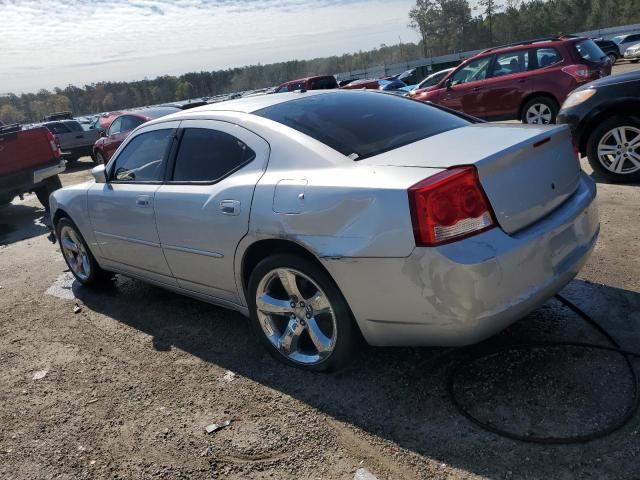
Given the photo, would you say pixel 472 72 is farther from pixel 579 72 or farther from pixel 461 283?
pixel 461 283

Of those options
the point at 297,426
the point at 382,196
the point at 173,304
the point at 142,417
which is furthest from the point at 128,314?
the point at 382,196

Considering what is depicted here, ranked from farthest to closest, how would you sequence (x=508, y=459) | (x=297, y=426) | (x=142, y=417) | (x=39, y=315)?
(x=39, y=315) → (x=142, y=417) → (x=297, y=426) → (x=508, y=459)

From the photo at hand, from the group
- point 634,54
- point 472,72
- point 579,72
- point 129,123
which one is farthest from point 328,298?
point 634,54

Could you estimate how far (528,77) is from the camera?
10258 millimetres

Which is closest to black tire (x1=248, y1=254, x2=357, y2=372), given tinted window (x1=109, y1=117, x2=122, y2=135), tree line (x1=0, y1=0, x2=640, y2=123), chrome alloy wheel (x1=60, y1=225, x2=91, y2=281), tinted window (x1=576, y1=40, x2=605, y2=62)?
chrome alloy wheel (x1=60, y1=225, x2=91, y2=281)

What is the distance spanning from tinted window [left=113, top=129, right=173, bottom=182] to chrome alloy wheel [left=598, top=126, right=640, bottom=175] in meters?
4.79

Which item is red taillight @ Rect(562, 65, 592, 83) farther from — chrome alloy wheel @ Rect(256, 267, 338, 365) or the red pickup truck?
the red pickup truck

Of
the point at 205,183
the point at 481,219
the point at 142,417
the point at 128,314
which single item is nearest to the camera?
the point at 481,219

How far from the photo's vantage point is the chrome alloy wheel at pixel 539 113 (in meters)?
10.2

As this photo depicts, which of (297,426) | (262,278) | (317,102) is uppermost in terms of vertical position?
(317,102)

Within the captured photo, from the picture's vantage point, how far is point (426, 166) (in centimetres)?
267

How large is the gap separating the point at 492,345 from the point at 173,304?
2721mm

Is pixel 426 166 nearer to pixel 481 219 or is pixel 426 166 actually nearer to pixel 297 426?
pixel 481 219

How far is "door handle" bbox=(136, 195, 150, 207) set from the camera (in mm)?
4016
